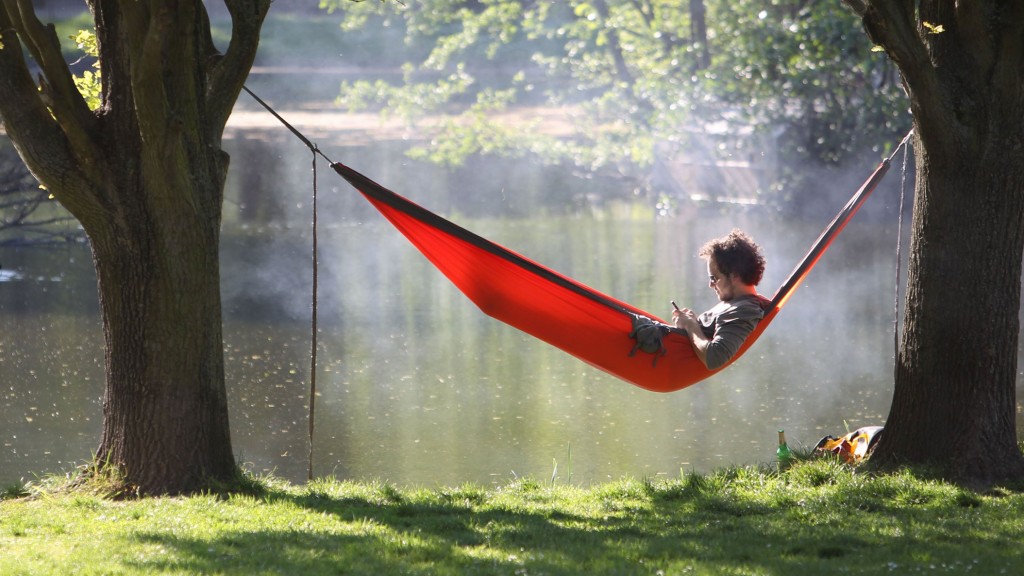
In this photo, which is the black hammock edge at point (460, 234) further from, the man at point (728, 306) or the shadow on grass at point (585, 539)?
the shadow on grass at point (585, 539)

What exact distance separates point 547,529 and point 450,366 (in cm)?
473

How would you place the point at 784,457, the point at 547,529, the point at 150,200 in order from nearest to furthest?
the point at 547,529, the point at 150,200, the point at 784,457

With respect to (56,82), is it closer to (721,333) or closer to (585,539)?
(585,539)

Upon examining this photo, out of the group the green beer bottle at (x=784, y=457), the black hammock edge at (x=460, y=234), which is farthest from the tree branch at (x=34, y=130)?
the green beer bottle at (x=784, y=457)

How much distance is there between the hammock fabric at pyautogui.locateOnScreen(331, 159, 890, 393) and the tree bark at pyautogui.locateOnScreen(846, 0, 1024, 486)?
2.17 ft

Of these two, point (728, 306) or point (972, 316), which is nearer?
point (972, 316)

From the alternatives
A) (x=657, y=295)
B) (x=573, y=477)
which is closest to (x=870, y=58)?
(x=657, y=295)

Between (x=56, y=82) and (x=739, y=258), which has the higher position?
(x=56, y=82)

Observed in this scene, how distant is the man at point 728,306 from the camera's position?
4.55 meters

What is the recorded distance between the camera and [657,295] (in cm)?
1061

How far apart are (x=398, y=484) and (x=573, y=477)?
0.94m

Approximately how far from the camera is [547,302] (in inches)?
187

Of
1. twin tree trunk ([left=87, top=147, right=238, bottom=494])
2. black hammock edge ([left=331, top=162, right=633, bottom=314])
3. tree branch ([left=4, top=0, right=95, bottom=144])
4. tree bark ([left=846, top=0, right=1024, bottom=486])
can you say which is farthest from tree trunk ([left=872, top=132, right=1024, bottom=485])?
tree branch ([left=4, top=0, right=95, bottom=144])

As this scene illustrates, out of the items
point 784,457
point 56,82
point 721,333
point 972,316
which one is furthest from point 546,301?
point 56,82
